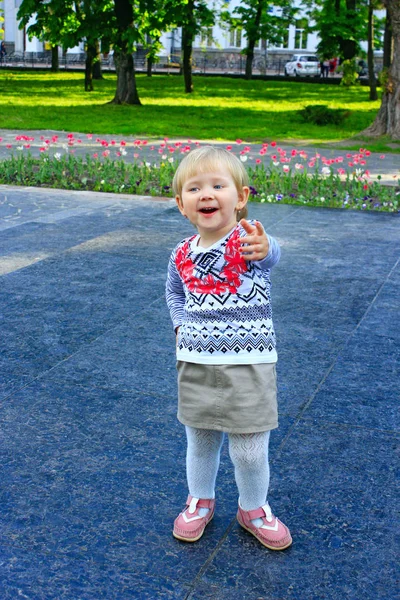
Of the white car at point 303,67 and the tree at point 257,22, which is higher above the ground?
the tree at point 257,22

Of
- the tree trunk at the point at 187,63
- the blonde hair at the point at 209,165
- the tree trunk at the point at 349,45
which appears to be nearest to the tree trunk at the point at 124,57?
the tree trunk at the point at 187,63

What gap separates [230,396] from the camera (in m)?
2.86

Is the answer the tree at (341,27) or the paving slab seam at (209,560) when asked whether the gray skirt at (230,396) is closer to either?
the paving slab seam at (209,560)

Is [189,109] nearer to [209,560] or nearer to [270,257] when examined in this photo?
[270,257]

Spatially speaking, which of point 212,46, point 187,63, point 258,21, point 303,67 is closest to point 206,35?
point 187,63

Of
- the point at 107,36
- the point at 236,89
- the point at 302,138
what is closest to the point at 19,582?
the point at 302,138

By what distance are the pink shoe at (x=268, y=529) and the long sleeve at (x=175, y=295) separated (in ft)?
2.39

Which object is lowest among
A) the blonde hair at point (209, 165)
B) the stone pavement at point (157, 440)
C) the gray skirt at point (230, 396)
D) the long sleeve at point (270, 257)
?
the stone pavement at point (157, 440)

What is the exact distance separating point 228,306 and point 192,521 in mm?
817

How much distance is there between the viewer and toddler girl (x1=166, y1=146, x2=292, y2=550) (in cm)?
280

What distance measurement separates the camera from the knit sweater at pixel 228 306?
112 inches

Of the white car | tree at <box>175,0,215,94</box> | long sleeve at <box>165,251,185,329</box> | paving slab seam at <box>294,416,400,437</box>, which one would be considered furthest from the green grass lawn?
long sleeve at <box>165,251,185,329</box>

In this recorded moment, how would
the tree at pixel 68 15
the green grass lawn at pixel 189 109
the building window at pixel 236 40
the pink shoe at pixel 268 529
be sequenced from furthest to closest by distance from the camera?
the building window at pixel 236 40 → the tree at pixel 68 15 → the green grass lawn at pixel 189 109 → the pink shoe at pixel 268 529

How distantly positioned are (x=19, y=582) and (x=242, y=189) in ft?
4.84
